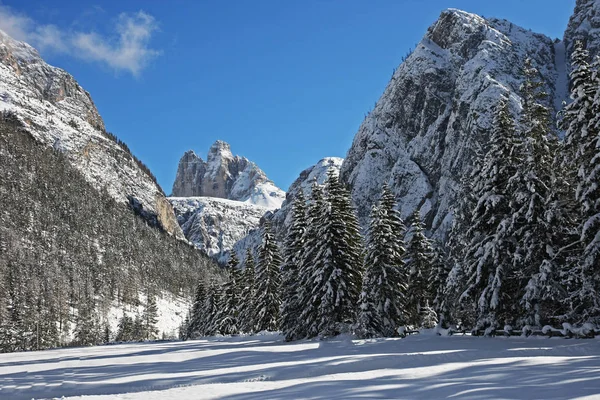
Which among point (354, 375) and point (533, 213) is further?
point (533, 213)

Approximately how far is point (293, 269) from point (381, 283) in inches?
401

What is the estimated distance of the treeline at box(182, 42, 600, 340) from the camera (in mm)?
19344

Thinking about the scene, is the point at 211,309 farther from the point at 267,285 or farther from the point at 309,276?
the point at 309,276

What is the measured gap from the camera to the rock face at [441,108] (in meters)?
129

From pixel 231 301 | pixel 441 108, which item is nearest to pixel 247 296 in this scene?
pixel 231 301

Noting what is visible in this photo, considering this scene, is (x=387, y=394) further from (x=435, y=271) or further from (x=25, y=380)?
(x=435, y=271)

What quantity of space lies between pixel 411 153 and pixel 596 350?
14159cm

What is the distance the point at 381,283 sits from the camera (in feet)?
95.6

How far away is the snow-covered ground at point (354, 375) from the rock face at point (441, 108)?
99.9m

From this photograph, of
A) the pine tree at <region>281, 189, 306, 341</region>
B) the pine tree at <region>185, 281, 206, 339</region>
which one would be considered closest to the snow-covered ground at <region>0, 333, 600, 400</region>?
the pine tree at <region>281, 189, 306, 341</region>

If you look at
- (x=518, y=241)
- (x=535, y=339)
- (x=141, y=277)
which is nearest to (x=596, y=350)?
(x=535, y=339)

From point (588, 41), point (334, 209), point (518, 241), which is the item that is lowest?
point (518, 241)

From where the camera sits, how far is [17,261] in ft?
454

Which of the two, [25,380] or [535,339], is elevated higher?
[25,380]
